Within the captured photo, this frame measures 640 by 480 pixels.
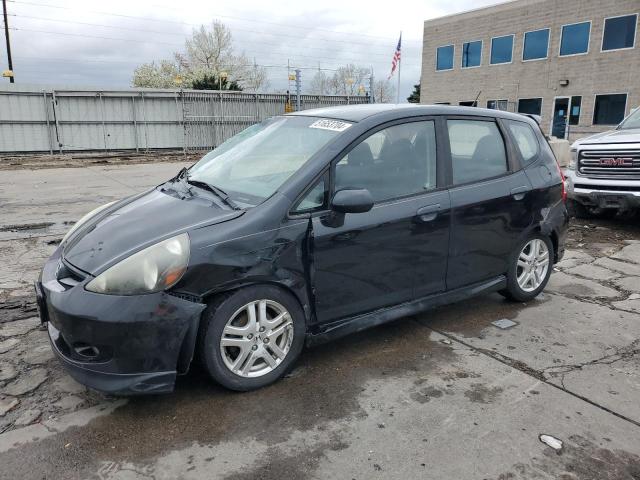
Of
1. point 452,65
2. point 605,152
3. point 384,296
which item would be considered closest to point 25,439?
point 384,296

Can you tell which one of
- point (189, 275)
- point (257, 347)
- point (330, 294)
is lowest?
point (257, 347)

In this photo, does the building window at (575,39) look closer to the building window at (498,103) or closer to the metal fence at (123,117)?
the building window at (498,103)

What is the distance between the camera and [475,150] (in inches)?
160

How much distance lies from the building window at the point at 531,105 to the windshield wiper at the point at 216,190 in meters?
29.6

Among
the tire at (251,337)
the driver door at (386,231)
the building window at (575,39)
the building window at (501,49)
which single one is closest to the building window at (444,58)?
the building window at (501,49)

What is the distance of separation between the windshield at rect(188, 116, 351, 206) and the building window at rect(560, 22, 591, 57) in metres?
29.0

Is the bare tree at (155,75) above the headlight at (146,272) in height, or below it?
above

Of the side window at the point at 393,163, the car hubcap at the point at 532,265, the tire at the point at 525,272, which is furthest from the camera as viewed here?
the car hubcap at the point at 532,265

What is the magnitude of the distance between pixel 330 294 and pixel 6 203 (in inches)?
343

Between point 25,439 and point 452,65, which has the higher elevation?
point 452,65

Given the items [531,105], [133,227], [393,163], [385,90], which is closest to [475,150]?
[393,163]

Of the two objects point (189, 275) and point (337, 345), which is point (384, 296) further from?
point (189, 275)

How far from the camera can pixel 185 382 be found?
3.16 meters

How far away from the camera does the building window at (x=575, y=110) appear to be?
2762 centimetres
